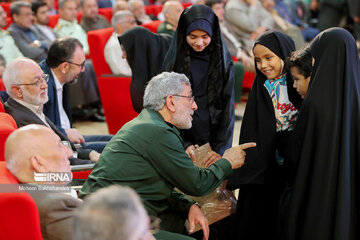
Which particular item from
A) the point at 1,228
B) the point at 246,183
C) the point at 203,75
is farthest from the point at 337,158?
the point at 1,228

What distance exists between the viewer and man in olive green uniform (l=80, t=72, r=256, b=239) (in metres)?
2.33

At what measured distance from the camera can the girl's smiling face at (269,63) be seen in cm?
269

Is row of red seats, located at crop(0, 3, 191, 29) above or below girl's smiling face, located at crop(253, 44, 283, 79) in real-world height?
above

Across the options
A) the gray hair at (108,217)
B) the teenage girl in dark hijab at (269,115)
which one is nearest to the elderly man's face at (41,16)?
the teenage girl in dark hijab at (269,115)

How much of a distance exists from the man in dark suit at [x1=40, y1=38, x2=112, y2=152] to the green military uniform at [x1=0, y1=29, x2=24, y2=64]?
1843 mm

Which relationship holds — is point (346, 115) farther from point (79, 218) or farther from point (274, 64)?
point (79, 218)

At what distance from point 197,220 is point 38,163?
0.88 meters

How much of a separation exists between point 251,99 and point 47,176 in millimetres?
1248

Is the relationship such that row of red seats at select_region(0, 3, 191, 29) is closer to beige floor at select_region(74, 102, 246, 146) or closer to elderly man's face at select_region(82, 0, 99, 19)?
elderly man's face at select_region(82, 0, 99, 19)

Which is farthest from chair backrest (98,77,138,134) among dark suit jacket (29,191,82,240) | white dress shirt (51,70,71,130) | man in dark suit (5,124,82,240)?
dark suit jacket (29,191,82,240)

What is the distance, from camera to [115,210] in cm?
129

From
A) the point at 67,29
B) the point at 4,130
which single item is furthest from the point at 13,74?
the point at 67,29

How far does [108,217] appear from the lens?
1.28 meters

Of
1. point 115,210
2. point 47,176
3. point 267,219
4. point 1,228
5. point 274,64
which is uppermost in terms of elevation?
point 274,64
